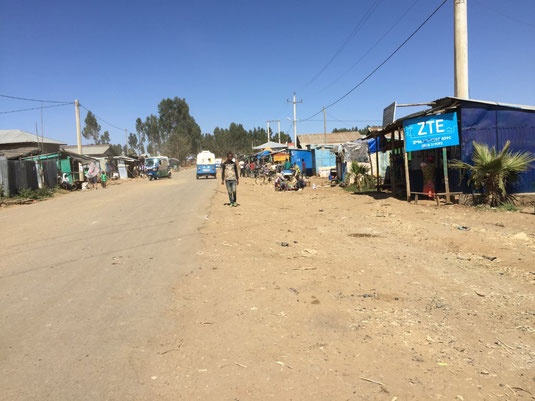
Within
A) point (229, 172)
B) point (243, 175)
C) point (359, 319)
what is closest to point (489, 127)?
point (229, 172)

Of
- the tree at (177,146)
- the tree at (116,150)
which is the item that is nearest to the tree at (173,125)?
the tree at (177,146)

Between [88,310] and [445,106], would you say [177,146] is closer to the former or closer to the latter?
[445,106]

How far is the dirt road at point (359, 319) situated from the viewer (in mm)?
2641

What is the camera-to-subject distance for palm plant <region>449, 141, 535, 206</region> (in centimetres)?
991

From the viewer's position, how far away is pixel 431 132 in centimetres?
1120

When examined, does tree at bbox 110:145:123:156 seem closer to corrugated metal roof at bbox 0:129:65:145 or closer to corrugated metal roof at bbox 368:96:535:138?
corrugated metal roof at bbox 0:129:65:145

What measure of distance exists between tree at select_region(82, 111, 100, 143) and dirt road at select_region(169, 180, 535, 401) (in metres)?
109

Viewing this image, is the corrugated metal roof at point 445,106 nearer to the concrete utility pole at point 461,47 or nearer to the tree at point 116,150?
the concrete utility pole at point 461,47

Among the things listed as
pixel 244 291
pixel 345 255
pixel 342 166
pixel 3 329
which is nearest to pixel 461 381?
pixel 244 291

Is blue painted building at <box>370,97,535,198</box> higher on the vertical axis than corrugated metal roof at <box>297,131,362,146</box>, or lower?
lower

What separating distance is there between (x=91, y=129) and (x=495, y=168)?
373 ft

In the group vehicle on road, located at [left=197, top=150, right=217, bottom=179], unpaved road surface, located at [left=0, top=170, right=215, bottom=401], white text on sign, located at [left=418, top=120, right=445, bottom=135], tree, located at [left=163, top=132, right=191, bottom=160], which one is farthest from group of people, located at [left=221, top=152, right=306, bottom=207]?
tree, located at [left=163, top=132, right=191, bottom=160]

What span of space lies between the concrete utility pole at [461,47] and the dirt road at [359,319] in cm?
703

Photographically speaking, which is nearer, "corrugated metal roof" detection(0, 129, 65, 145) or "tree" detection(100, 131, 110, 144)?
"corrugated metal roof" detection(0, 129, 65, 145)
